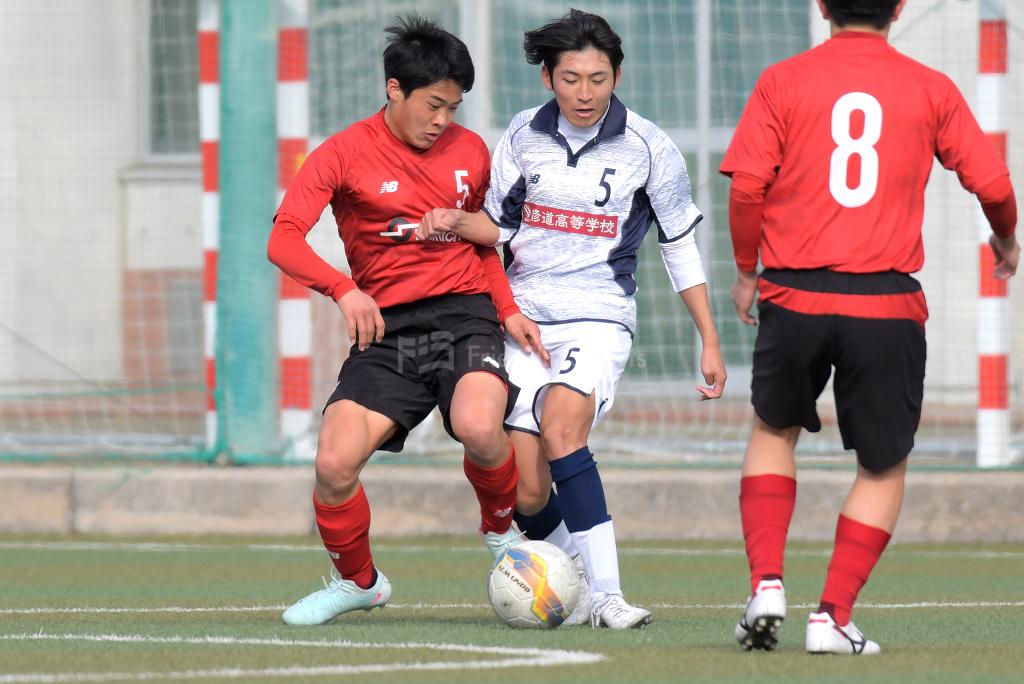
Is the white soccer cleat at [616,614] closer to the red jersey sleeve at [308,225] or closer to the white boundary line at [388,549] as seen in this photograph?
the red jersey sleeve at [308,225]

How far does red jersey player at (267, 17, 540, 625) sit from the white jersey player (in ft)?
0.34

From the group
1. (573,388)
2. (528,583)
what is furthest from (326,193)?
(528,583)

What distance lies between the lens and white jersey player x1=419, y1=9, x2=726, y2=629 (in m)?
5.68

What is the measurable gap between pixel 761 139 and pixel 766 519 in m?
0.94

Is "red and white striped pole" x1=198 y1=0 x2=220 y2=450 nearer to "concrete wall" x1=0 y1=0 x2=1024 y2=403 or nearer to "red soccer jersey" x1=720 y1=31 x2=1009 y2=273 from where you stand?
"concrete wall" x1=0 y1=0 x2=1024 y2=403

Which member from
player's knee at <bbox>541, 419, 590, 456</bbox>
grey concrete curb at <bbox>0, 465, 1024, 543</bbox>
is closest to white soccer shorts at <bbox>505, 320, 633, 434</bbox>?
player's knee at <bbox>541, 419, 590, 456</bbox>

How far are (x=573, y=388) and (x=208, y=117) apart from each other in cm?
470

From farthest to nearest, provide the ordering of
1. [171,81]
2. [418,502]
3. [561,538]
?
[171,81] → [418,502] → [561,538]

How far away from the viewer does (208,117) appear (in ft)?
32.4

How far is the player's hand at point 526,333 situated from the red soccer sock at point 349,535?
0.66 meters

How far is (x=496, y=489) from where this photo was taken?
5.79 metres

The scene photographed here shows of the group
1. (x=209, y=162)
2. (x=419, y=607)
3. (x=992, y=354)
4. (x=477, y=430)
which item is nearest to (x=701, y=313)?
(x=477, y=430)

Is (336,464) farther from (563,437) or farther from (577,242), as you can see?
(577,242)

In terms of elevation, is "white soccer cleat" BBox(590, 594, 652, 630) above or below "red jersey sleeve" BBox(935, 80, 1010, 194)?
below
